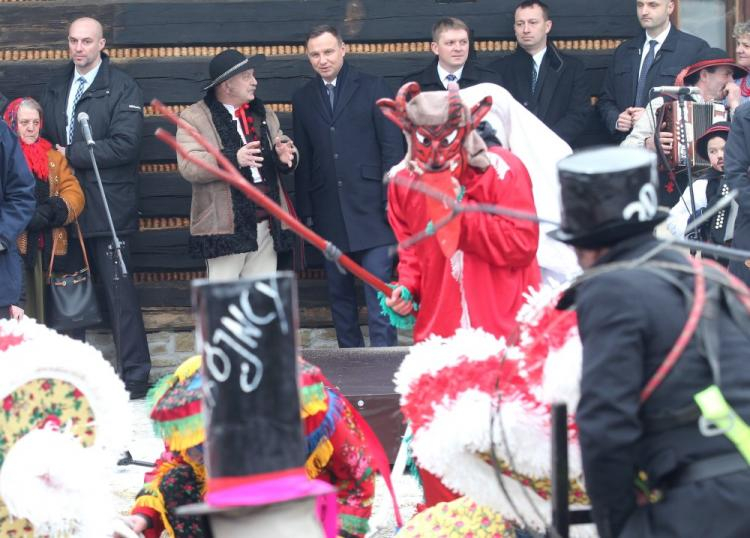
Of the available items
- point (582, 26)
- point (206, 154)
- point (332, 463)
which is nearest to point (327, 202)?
point (206, 154)

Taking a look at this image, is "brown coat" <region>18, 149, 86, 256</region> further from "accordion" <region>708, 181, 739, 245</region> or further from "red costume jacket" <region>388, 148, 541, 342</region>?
"accordion" <region>708, 181, 739, 245</region>

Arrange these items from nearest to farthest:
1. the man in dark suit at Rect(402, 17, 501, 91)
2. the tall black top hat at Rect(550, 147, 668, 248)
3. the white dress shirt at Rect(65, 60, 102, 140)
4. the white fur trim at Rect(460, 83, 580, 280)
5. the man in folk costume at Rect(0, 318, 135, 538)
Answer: the tall black top hat at Rect(550, 147, 668, 248) < the man in folk costume at Rect(0, 318, 135, 538) < the white fur trim at Rect(460, 83, 580, 280) < the man in dark suit at Rect(402, 17, 501, 91) < the white dress shirt at Rect(65, 60, 102, 140)

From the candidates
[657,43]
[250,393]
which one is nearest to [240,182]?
[250,393]

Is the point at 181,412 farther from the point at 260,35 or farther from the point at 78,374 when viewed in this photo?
Answer: the point at 260,35

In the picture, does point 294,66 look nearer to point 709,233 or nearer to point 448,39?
point 448,39

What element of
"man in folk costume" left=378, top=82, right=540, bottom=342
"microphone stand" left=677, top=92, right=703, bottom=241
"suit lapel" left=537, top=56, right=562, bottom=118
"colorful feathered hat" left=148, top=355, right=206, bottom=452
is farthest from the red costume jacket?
"suit lapel" left=537, top=56, right=562, bottom=118

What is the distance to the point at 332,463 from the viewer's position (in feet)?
13.7

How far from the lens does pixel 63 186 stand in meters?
8.70

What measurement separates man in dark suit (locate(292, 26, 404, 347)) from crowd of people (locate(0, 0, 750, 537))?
14 millimetres

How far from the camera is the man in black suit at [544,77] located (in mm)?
8727

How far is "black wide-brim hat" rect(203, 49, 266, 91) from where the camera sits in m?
8.43

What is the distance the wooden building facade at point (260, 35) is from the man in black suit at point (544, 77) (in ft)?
1.29

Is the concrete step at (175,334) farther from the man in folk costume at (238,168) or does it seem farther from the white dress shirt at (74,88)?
the white dress shirt at (74,88)

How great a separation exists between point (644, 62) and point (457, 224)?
391 cm
